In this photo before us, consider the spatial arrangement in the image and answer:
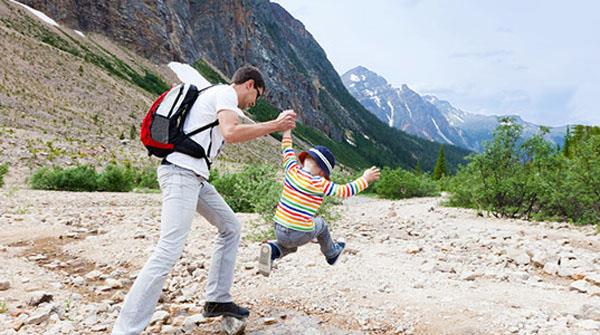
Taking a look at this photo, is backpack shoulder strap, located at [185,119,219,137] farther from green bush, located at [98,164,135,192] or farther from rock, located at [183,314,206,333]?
green bush, located at [98,164,135,192]

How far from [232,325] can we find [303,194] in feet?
5.25

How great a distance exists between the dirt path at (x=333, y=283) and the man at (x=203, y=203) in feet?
2.08

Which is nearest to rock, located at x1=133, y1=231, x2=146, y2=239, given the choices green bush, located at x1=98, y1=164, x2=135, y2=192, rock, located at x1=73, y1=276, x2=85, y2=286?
rock, located at x1=73, y1=276, x2=85, y2=286

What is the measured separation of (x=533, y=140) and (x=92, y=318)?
13.0m

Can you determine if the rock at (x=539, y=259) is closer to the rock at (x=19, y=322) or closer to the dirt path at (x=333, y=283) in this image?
the dirt path at (x=333, y=283)

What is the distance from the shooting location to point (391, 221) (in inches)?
Result: 513

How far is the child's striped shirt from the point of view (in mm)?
4641

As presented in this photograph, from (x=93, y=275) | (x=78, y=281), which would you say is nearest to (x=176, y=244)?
(x=78, y=281)

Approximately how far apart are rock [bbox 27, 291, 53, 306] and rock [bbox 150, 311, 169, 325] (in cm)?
130

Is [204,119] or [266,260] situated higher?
[204,119]

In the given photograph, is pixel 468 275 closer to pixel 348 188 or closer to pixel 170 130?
pixel 348 188

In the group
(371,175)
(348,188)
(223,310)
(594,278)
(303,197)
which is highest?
(371,175)

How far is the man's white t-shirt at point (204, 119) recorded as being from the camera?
3595 millimetres

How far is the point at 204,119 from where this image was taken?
12.1ft
